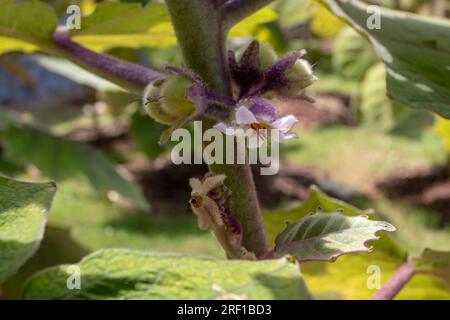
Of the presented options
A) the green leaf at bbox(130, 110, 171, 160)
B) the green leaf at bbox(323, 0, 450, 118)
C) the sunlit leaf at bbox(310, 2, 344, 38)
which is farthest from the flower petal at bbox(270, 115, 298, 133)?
the green leaf at bbox(130, 110, 171, 160)

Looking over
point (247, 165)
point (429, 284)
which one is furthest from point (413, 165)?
point (247, 165)

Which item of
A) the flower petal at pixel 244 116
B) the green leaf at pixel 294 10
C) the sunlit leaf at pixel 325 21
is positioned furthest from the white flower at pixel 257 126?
the green leaf at pixel 294 10

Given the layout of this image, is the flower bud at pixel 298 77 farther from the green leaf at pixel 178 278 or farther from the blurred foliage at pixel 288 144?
the green leaf at pixel 178 278

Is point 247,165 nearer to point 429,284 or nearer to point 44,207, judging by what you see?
point 44,207

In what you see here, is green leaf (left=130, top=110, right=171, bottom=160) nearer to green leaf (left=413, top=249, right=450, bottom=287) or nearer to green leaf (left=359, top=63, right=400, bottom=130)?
green leaf (left=359, top=63, right=400, bottom=130)

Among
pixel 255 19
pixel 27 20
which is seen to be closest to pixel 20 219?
pixel 27 20

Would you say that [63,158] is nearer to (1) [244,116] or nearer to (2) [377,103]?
(2) [377,103]
